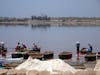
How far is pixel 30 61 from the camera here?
1673 centimetres

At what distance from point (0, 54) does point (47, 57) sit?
6267 millimetres

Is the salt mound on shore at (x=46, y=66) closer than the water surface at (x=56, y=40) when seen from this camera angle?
Yes

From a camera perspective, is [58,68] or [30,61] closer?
[58,68]

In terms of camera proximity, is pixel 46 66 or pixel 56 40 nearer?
pixel 46 66

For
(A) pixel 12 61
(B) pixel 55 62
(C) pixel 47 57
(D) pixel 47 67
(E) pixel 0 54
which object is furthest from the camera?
(E) pixel 0 54

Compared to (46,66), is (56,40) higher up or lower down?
lower down

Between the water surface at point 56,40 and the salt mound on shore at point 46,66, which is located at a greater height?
the salt mound on shore at point 46,66

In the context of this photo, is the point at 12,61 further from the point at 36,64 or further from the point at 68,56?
the point at 36,64

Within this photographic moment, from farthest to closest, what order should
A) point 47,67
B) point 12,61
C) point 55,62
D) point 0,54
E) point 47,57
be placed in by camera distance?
point 0,54 → point 47,57 → point 12,61 → point 55,62 → point 47,67

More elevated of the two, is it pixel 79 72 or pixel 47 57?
pixel 79 72

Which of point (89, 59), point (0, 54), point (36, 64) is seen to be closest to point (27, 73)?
point (36, 64)

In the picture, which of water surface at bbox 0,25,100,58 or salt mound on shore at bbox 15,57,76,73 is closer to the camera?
salt mound on shore at bbox 15,57,76,73

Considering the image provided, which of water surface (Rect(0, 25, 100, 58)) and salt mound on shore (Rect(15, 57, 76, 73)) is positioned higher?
salt mound on shore (Rect(15, 57, 76, 73))

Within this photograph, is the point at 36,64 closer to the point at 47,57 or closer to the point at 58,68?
the point at 58,68
